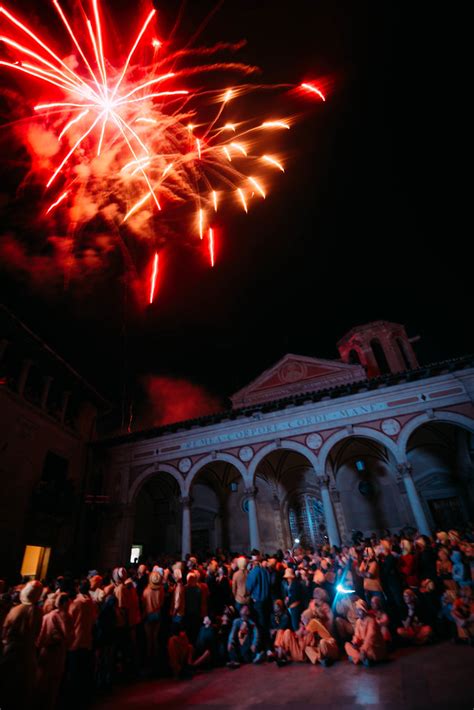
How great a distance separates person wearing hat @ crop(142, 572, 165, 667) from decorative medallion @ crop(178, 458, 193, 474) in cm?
1009

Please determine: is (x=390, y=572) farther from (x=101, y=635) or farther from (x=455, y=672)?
(x=101, y=635)

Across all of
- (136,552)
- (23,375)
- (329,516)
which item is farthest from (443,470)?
(23,375)

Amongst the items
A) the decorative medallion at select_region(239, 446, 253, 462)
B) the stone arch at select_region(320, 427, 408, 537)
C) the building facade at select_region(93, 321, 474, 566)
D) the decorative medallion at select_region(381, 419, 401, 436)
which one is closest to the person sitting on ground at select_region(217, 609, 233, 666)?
the building facade at select_region(93, 321, 474, 566)

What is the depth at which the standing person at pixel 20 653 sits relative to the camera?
3.64 meters

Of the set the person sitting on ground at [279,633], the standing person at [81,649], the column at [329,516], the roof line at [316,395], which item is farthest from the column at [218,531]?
the standing person at [81,649]

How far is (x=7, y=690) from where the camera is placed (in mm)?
3633

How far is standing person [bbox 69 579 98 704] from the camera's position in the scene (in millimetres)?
4832

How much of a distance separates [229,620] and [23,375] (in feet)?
43.3

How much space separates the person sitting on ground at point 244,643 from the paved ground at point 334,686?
0.29 meters

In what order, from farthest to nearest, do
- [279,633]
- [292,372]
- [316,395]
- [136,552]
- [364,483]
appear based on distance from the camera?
[292,372]
[136,552]
[364,483]
[316,395]
[279,633]

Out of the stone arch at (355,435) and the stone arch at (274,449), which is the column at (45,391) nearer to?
the stone arch at (274,449)

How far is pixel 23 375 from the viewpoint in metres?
15.0

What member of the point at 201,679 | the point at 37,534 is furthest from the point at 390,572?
the point at 37,534

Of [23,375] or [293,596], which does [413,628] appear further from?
[23,375]
